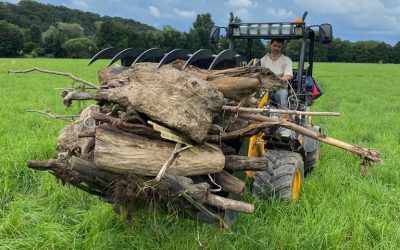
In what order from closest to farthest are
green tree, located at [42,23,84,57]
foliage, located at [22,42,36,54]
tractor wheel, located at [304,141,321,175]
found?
tractor wheel, located at [304,141,321,175], green tree, located at [42,23,84,57], foliage, located at [22,42,36,54]

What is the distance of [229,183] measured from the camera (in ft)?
11.2

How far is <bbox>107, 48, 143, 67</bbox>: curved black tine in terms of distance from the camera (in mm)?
4289

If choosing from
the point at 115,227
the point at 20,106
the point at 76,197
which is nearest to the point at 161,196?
the point at 115,227

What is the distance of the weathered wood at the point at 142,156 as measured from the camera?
300 cm

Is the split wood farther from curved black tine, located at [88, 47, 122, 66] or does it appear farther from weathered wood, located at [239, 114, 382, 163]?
curved black tine, located at [88, 47, 122, 66]

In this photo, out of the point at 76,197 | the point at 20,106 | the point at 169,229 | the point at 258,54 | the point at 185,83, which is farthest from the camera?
the point at 20,106

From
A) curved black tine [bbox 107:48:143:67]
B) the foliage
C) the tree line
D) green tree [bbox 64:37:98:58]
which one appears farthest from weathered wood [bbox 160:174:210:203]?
the foliage

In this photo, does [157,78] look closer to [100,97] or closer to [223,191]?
[100,97]

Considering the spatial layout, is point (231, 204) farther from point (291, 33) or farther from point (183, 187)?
point (291, 33)

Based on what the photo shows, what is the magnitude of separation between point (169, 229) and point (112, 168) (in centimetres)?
113

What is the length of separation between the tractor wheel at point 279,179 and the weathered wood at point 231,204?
1.68m

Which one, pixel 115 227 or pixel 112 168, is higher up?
pixel 112 168

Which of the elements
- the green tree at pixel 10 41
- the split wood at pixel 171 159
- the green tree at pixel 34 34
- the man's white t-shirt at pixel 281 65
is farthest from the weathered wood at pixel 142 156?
the green tree at pixel 34 34

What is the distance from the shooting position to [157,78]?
3318mm
